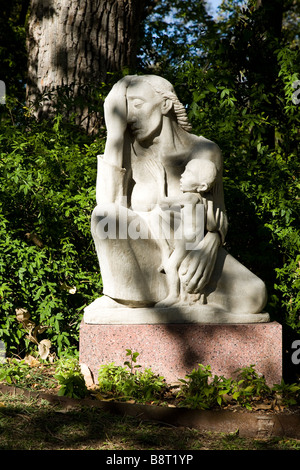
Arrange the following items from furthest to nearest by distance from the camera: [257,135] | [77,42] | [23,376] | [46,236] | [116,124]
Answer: [77,42]
[257,135]
[46,236]
[23,376]
[116,124]

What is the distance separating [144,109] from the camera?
430cm

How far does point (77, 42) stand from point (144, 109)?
3048mm

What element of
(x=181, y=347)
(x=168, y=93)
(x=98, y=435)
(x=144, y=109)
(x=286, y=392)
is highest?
(x=168, y=93)

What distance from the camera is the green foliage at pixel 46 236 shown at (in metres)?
4.90

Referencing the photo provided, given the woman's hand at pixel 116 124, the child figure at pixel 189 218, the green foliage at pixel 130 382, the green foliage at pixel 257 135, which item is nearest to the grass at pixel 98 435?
the green foliage at pixel 130 382

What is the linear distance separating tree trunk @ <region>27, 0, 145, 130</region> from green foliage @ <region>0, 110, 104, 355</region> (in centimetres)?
164

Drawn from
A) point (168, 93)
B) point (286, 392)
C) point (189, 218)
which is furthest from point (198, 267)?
point (168, 93)

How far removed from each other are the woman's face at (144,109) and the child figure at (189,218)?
15.6 inches

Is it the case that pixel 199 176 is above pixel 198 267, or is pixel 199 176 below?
above

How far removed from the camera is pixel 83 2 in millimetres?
6863

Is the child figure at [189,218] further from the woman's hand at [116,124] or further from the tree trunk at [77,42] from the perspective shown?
the tree trunk at [77,42]

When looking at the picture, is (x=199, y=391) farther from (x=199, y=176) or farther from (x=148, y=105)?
(x=148, y=105)

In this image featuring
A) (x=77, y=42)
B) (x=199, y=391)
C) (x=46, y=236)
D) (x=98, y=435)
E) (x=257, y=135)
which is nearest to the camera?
(x=98, y=435)

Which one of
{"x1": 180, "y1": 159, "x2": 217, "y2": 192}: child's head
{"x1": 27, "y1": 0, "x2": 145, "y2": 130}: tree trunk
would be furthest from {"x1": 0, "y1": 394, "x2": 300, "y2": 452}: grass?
{"x1": 27, "y1": 0, "x2": 145, "y2": 130}: tree trunk
